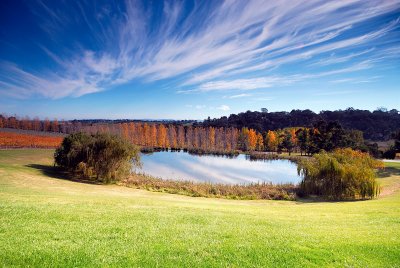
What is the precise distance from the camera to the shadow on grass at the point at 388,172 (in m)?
41.9

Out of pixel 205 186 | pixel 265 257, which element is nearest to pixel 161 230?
pixel 265 257

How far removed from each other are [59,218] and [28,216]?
1.06 meters

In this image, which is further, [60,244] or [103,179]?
[103,179]

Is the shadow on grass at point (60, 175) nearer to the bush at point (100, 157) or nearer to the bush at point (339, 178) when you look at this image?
the bush at point (100, 157)

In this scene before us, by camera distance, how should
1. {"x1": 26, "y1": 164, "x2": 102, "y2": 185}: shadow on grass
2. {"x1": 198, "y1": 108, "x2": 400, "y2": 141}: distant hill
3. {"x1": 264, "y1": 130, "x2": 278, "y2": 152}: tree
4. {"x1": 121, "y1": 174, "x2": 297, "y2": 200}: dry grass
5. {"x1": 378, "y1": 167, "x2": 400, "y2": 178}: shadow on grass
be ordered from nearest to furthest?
{"x1": 121, "y1": 174, "x2": 297, "y2": 200}: dry grass → {"x1": 26, "y1": 164, "x2": 102, "y2": 185}: shadow on grass → {"x1": 378, "y1": 167, "x2": 400, "y2": 178}: shadow on grass → {"x1": 264, "y1": 130, "x2": 278, "y2": 152}: tree → {"x1": 198, "y1": 108, "x2": 400, "y2": 141}: distant hill

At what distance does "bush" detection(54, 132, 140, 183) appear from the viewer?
115ft

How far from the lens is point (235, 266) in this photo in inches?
268

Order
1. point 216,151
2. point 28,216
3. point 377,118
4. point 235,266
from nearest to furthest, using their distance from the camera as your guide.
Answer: point 235,266 → point 28,216 → point 216,151 → point 377,118

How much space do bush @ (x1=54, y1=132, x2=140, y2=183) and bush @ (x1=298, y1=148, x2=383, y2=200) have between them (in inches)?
862

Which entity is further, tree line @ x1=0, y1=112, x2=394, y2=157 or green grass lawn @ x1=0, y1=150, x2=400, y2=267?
tree line @ x1=0, y1=112, x2=394, y2=157

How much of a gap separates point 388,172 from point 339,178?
19.1m

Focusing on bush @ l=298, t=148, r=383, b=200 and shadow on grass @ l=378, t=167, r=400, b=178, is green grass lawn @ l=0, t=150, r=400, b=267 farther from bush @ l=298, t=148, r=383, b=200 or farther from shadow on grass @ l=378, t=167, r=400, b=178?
shadow on grass @ l=378, t=167, r=400, b=178

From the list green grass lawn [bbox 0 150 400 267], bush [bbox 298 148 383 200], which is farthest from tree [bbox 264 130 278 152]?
green grass lawn [bbox 0 150 400 267]

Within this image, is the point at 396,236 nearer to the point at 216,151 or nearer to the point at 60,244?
the point at 60,244
